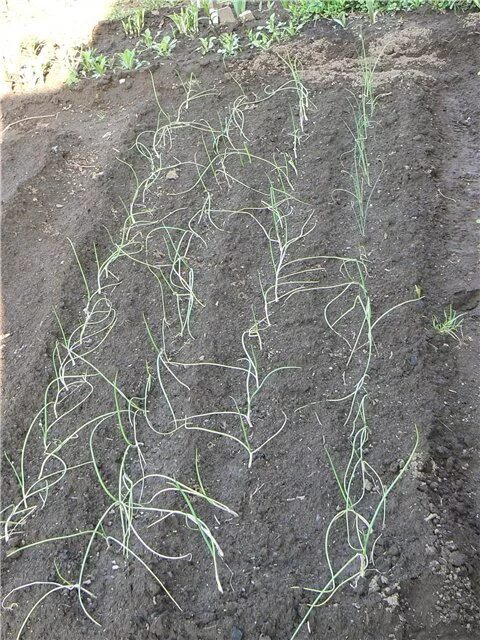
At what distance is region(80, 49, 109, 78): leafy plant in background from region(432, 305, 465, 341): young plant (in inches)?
97.6

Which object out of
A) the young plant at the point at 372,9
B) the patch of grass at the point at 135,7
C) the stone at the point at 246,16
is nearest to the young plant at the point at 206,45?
the stone at the point at 246,16

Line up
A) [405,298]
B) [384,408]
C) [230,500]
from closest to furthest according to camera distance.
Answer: [230,500] < [384,408] < [405,298]

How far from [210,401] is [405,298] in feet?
2.56

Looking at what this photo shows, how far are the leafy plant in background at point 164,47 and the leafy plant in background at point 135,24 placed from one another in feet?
0.85


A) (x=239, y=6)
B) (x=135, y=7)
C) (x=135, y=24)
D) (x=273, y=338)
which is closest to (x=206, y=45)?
(x=239, y=6)

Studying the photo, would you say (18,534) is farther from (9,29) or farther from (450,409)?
(9,29)

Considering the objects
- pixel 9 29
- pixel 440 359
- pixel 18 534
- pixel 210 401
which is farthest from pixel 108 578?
pixel 9 29

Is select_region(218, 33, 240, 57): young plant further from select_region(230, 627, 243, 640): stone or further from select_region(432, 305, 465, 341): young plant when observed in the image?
select_region(230, 627, 243, 640): stone

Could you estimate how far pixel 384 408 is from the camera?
2.05 m

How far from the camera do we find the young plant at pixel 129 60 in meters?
3.81

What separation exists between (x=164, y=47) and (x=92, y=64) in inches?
16.4

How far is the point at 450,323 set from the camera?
7.44 ft

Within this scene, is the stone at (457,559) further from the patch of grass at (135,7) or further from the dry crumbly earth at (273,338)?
the patch of grass at (135,7)

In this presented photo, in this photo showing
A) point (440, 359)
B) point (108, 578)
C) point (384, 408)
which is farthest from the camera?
point (440, 359)
